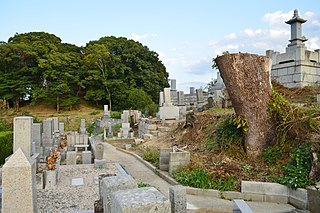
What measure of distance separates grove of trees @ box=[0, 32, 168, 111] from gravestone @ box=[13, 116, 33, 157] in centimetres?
2227

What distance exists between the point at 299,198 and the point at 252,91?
2.91 m

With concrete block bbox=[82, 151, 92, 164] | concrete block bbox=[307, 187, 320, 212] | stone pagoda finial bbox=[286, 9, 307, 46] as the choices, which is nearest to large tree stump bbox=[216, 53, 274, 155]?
concrete block bbox=[307, 187, 320, 212]

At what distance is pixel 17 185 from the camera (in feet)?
12.9

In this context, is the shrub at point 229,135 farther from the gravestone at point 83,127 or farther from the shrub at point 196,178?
the gravestone at point 83,127

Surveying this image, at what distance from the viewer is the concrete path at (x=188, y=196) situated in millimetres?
5421

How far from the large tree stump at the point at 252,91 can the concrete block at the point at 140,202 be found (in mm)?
5269

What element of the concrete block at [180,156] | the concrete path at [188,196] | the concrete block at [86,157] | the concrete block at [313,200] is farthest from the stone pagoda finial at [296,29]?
the concrete block at [86,157]

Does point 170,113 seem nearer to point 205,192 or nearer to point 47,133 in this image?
point 47,133

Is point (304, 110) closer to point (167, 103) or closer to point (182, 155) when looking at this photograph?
point (182, 155)

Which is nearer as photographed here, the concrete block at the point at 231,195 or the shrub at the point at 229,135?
the concrete block at the point at 231,195

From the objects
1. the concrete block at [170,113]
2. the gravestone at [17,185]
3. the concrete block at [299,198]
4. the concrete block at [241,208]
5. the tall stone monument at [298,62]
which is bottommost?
the concrete block at [299,198]

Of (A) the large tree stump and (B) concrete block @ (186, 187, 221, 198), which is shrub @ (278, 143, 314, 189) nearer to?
(A) the large tree stump

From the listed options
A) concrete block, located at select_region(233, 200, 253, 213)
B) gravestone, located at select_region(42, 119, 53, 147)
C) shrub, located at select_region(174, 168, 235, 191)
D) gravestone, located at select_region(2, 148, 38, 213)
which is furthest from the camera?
gravestone, located at select_region(42, 119, 53, 147)

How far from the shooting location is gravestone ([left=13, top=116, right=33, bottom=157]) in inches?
329
